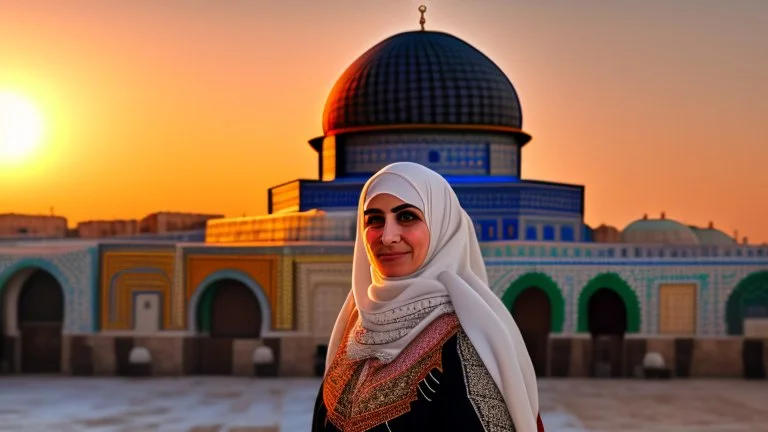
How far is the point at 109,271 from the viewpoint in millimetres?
21516

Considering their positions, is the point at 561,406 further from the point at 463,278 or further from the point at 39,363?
the point at 463,278

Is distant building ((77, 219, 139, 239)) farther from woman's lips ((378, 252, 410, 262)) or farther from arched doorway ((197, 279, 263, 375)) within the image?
woman's lips ((378, 252, 410, 262))

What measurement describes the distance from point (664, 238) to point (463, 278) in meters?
24.4

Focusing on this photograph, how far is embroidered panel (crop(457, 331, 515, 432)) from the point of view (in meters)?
3.43

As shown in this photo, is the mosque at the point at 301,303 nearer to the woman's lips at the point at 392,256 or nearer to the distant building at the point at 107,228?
the distant building at the point at 107,228

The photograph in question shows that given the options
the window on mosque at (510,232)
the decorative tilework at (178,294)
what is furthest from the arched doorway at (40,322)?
the window on mosque at (510,232)

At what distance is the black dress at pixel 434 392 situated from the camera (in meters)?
3.43

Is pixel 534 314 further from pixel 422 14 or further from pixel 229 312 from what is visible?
pixel 422 14

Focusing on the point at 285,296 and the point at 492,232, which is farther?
the point at 492,232

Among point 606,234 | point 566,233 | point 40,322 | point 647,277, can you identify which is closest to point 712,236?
point 606,234

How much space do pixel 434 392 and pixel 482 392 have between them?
15cm

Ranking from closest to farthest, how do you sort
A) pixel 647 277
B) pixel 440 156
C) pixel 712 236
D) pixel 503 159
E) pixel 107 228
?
pixel 647 277 → pixel 440 156 → pixel 503 159 → pixel 107 228 → pixel 712 236

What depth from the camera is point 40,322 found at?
22.5 m

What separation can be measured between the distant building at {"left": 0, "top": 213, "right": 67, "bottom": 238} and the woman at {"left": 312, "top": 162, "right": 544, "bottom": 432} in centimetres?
2492
